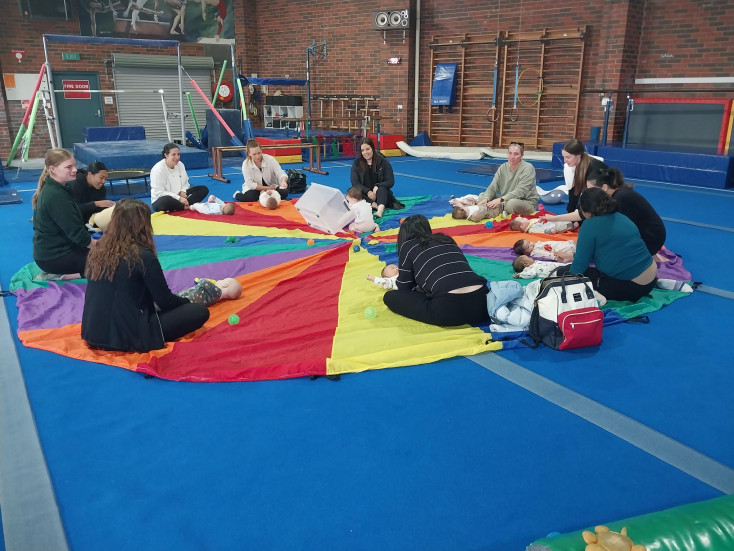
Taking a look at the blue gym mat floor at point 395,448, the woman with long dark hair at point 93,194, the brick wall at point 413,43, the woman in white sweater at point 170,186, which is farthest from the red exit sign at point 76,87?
the blue gym mat floor at point 395,448

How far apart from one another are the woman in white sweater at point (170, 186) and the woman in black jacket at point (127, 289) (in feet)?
15.4

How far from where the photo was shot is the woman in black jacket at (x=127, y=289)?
3803 millimetres

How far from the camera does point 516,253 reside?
6.35 m

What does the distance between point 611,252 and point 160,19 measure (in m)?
17.0

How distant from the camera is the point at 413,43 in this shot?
1670 centimetres

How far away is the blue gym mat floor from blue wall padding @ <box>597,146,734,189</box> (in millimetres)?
7692

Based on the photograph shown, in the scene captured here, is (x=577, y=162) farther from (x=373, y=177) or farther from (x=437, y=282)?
(x=437, y=282)

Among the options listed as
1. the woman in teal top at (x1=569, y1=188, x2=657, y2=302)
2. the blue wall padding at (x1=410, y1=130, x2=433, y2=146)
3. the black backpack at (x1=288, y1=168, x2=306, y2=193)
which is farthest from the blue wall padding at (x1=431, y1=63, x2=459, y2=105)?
the woman in teal top at (x1=569, y1=188, x2=657, y2=302)

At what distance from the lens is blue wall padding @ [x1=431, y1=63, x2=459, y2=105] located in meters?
16.1

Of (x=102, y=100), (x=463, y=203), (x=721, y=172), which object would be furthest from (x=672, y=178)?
(x=102, y=100)

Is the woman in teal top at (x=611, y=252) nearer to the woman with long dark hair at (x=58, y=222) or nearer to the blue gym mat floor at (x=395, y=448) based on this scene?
the blue gym mat floor at (x=395, y=448)

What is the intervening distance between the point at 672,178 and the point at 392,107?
27.6 feet

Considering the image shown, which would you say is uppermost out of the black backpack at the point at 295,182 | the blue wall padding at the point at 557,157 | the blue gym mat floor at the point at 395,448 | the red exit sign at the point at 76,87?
the red exit sign at the point at 76,87

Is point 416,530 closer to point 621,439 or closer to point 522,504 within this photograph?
point 522,504
